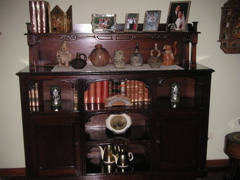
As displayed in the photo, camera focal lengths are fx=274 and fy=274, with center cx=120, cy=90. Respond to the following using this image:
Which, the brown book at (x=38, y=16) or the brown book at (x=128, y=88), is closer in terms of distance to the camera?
the brown book at (x=38, y=16)

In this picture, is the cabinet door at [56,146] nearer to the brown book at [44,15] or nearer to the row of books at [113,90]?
the row of books at [113,90]

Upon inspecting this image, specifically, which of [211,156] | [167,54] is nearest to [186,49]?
[167,54]

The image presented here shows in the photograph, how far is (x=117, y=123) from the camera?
8.71 feet

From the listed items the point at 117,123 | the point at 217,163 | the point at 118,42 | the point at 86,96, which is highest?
the point at 118,42

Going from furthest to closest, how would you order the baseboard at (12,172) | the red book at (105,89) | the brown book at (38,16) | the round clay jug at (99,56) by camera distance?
the baseboard at (12,172) → the red book at (105,89) → the round clay jug at (99,56) → the brown book at (38,16)

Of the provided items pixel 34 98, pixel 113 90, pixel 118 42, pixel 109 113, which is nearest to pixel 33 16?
pixel 34 98

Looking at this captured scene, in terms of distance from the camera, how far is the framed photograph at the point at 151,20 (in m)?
2.54

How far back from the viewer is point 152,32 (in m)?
2.49

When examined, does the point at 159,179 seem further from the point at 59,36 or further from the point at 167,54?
the point at 59,36

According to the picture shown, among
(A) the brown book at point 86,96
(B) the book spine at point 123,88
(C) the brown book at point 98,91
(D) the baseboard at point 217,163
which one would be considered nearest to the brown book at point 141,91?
(B) the book spine at point 123,88

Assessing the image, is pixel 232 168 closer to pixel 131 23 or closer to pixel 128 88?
pixel 128 88

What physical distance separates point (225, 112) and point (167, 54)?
1.01m

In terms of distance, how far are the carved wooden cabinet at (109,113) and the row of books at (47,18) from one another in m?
0.07

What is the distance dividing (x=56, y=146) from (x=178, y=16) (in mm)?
1657
